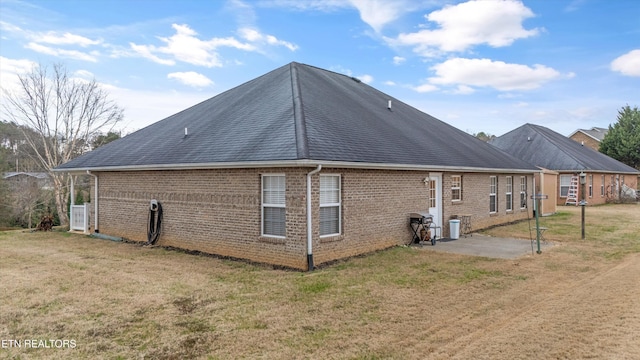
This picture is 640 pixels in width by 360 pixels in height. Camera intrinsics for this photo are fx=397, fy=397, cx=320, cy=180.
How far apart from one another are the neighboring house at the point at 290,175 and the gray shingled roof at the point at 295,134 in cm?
6

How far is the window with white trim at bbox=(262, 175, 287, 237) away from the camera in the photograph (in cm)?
948

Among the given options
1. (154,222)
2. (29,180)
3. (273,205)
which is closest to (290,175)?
(273,205)

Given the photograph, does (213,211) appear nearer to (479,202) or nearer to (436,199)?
(436,199)

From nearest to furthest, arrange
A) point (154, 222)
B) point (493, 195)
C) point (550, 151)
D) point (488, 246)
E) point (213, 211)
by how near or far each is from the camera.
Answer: point (213, 211)
point (488, 246)
point (154, 222)
point (493, 195)
point (550, 151)

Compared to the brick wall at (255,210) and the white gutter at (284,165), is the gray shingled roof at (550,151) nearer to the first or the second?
the white gutter at (284,165)

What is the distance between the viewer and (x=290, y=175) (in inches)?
361

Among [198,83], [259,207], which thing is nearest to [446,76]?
[198,83]

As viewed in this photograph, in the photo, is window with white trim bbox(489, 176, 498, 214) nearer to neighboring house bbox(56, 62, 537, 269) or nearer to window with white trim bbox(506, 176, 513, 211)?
neighboring house bbox(56, 62, 537, 269)

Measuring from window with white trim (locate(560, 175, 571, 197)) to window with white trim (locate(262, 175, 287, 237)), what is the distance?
26.5m

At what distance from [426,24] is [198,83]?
53.0 feet

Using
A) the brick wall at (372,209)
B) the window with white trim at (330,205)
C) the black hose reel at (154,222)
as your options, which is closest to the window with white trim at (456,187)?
the brick wall at (372,209)

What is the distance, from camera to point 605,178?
1222 inches

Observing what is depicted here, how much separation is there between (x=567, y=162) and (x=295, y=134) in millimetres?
26309

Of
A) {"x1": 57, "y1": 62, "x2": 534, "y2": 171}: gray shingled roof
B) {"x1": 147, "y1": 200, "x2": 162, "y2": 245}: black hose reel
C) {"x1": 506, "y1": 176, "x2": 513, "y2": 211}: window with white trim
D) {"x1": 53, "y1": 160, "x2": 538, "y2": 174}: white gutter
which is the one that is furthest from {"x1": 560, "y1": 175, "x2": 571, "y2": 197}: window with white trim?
{"x1": 147, "y1": 200, "x2": 162, "y2": 245}: black hose reel
